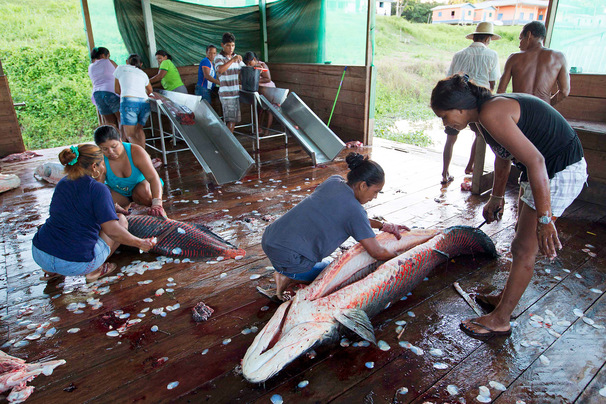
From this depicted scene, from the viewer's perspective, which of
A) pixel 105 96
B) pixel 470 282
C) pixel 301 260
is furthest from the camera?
pixel 105 96

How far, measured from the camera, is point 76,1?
1293 cm

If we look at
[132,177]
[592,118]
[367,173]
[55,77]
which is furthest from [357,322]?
[55,77]

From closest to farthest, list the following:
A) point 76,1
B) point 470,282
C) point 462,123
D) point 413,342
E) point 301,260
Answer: point 462,123, point 413,342, point 301,260, point 470,282, point 76,1

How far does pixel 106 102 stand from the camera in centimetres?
630

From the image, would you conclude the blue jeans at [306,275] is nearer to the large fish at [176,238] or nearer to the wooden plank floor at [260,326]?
the wooden plank floor at [260,326]

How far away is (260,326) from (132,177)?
2067 mm

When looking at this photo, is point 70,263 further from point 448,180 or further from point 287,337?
point 448,180

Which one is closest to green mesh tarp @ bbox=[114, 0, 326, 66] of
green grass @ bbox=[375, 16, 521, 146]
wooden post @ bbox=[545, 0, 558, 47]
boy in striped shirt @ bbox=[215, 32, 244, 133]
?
boy in striped shirt @ bbox=[215, 32, 244, 133]

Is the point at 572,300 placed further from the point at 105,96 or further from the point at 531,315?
the point at 105,96

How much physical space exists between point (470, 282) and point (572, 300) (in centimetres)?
63

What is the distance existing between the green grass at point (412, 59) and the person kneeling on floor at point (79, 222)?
9246 mm

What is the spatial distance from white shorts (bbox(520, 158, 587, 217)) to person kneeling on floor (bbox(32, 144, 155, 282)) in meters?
2.56

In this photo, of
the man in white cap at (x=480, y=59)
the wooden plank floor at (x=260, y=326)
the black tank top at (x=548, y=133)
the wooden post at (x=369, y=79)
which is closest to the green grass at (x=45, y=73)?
the wooden post at (x=369, y=79)

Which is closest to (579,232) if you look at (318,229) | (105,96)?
(318,229)
